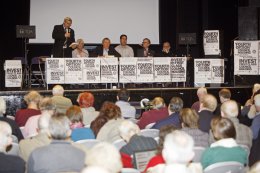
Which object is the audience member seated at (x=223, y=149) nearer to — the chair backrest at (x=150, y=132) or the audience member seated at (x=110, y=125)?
the chair backrest at (x=150, y=132)

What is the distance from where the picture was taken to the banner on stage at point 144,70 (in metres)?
12.4

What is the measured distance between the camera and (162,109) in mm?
7934

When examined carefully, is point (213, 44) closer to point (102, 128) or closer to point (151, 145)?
point (102, 128)

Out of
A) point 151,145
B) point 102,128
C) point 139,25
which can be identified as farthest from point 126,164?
point 139,25

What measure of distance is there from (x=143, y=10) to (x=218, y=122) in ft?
37.7

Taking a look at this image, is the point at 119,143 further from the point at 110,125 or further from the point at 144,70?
the point at 144,70

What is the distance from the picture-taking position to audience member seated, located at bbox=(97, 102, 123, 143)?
20.5ft

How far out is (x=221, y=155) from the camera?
4809 mm

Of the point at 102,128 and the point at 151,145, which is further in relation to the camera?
the point at 102,128

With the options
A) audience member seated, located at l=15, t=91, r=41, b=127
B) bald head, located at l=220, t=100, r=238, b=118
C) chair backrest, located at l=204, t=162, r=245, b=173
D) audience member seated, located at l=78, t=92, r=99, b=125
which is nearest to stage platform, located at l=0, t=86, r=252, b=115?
audience member seated, located at l=78, t=92, r=99, b=125

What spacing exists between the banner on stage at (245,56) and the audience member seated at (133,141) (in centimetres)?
781

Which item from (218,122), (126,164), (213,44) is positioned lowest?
(126,164)

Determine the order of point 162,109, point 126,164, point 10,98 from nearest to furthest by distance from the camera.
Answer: point 126,164 < point 162,109 < point 10,98

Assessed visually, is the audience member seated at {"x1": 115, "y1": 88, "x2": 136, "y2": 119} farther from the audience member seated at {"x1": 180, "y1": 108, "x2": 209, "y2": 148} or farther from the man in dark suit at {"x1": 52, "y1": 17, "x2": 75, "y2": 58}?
the man in dark suit at {"x1": 52, "y1": 17, "x2": 75, "y2": 58}
